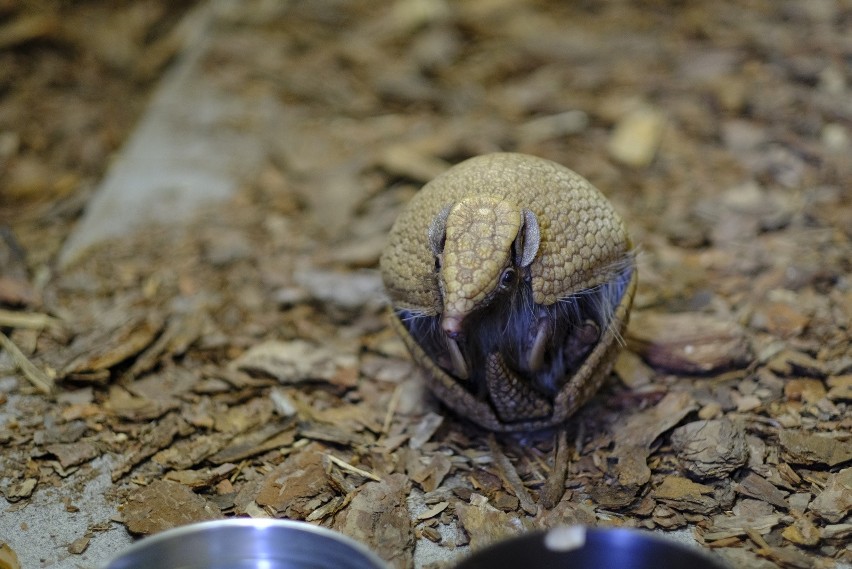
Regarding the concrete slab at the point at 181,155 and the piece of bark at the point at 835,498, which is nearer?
the piece of bark at the point at 835,498

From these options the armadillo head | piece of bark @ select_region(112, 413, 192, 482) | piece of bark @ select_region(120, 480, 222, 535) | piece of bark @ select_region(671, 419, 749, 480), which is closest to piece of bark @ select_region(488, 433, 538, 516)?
piece of bark @ select_region(671, 419, 749, 480)

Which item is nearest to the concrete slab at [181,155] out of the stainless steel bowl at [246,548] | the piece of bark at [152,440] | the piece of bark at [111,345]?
the piece of bark at [111,345]

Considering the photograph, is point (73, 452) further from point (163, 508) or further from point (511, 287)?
point (511, 287)

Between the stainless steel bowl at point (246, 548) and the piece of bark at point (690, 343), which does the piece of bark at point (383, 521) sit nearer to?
the stainless steel bowl at point (246, 548)

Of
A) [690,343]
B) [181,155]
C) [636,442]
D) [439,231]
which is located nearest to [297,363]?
[439,231]

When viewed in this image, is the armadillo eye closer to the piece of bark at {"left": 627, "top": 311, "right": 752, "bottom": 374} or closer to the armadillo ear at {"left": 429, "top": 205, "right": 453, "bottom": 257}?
the armadillo ear at {"left": 429, "top": 205, "right": 453, "bottom": 257}

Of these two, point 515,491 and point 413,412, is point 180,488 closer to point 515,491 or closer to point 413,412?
point 413,412

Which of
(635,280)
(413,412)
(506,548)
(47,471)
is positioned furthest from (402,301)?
(47,471)
